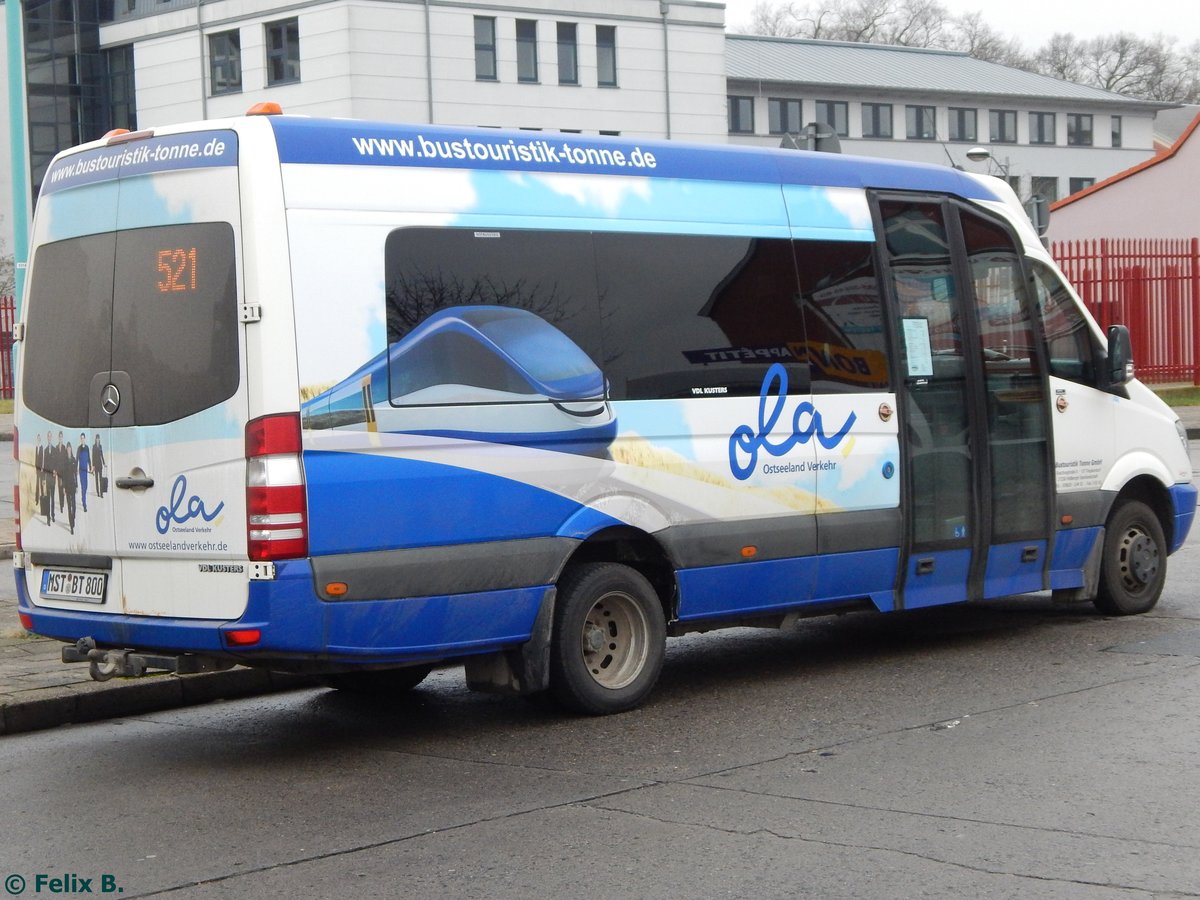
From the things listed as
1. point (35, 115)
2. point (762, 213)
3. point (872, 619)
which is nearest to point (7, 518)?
point (872, 619)

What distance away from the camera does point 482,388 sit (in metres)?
7.31

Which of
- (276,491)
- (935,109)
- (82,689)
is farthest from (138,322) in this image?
(935,109)

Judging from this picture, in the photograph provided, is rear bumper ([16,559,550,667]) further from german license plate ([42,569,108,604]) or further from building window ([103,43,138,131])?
building window ([103,43,138,131])

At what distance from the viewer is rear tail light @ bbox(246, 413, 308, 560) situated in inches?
264

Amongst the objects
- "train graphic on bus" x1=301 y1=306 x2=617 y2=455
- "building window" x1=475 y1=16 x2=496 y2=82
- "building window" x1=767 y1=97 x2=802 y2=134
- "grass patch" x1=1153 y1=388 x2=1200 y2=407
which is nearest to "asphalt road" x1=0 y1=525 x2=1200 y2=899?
"train graphic on bus" x1=301 y1=306 x2=617 y2=455

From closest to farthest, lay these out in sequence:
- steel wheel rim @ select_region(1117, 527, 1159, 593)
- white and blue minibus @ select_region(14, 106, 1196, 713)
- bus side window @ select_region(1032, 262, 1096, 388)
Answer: white and blue minibus @ select_region(14, 106, 1196, 713), bus side window @ select_region(1032, 262, 1096, 388), steel wheel rim @ select_region(1117, 527, 1159, 593)

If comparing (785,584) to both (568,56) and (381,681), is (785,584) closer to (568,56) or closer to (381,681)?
(381,681)

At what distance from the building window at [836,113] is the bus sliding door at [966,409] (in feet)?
235

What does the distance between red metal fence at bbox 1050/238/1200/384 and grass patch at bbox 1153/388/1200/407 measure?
0.31 metres

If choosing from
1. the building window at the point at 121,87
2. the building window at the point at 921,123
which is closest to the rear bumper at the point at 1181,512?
the building window at the point at 121,87

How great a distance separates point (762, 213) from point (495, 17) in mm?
48561

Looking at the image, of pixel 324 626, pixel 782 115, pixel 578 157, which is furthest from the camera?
pixel 782 115

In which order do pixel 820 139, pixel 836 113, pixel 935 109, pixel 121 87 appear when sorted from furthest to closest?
pixel 935 109 < pixel 836 113 < pixel 121 87 < pixel 820 139

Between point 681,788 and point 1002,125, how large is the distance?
8308cm
